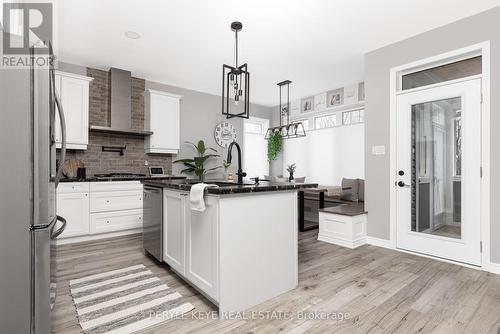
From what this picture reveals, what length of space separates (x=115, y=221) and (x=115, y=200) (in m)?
0.32

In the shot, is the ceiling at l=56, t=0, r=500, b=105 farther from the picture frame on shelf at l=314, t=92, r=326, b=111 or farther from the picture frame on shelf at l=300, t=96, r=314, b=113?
the picture frame on shelf at l=300, t=96, r=314, b=113

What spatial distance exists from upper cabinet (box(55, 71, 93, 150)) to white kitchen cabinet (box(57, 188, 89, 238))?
2.60 ft

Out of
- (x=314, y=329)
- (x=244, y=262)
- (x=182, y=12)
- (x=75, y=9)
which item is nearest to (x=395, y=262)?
(x=314, y=329)

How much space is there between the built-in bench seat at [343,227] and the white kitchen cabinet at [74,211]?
3.38 meters

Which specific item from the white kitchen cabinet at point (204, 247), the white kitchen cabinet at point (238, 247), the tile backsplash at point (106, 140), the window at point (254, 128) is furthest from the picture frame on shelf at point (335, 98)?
the white kitchen cabinet at point (204, 247)

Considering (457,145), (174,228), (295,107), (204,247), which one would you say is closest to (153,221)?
(174,228)

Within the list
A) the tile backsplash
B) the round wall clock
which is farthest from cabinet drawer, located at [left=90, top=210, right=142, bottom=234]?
the round wall clock

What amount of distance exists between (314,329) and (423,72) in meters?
3.20

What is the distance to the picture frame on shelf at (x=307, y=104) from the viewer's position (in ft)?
20.2

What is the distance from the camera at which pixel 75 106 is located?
3883mm

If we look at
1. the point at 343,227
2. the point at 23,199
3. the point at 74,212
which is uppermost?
the point at 23,199

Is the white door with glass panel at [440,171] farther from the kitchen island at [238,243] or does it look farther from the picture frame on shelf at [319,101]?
the picture frame on shelf at [319,101]

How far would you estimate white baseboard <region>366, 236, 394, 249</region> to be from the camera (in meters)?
3.37
